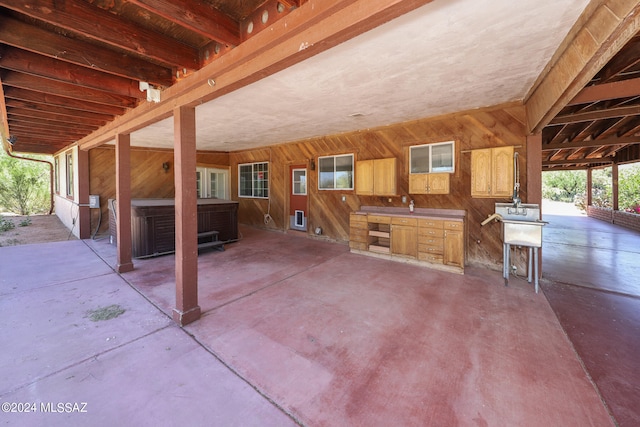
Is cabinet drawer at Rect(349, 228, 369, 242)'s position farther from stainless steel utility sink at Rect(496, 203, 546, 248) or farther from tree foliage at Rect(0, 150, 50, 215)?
tree foliage at Rect(0, 150, 50, 215)

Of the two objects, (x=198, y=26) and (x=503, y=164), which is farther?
(x=503, y=164)

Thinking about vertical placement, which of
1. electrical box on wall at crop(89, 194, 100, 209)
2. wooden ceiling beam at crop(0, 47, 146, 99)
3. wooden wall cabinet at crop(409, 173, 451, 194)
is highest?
wooden ceiling beam at crop(0, 47, 146, 99)

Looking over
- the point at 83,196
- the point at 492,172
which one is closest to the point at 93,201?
A: the point at 83,196

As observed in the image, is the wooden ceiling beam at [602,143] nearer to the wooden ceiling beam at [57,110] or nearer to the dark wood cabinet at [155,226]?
the dark wood cabinet at [155,226]

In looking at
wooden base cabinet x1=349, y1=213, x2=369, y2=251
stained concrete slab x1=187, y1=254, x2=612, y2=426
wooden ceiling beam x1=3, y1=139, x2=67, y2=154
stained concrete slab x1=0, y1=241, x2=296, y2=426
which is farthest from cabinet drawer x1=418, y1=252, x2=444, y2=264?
wooden ceiling beam x1=3, y1=139, x2=67, y2=154

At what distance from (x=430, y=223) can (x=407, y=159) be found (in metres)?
1.46

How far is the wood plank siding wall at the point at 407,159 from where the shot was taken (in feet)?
13.4

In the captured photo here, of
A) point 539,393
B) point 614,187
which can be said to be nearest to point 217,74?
point 539,393

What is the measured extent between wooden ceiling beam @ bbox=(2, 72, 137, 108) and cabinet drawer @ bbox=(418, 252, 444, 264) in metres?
5.02

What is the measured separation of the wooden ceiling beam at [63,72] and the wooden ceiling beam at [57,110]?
153 centimetres

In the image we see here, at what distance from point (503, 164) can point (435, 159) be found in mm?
1079

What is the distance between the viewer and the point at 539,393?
1690 millimetres

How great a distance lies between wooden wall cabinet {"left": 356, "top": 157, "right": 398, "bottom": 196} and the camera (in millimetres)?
5098

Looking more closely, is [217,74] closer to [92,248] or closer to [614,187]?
[92,248]
